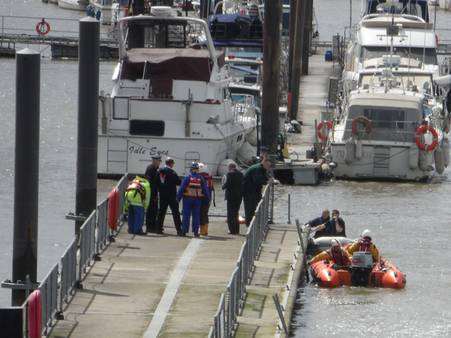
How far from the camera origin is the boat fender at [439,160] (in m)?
44.3

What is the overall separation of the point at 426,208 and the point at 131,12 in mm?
18672

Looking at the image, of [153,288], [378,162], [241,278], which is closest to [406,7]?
[378,162]

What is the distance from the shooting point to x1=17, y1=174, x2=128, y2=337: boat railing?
69.8ft

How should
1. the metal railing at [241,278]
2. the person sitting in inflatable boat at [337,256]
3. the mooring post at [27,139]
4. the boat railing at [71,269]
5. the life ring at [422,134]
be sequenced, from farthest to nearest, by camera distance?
1. the life ring at [422,134]
2. the person sitting in inflatable boat at [337,256]
3. the mooring post at [27,139]
4. the boat railing at [71,269]
5. the metal railing at [241,278]

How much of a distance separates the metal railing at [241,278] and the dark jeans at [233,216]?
17.0 inches

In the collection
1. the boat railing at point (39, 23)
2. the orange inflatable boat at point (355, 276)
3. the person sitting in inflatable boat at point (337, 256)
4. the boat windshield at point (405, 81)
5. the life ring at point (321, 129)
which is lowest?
the orange inflatable boat at point (355, 276)

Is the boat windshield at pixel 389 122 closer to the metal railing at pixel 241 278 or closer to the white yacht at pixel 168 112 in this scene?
the white yacht at pixel 168 112

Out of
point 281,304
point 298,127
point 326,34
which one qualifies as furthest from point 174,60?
point 326,34

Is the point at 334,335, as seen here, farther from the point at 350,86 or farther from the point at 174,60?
the point at 350,86

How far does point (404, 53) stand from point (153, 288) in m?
32.0

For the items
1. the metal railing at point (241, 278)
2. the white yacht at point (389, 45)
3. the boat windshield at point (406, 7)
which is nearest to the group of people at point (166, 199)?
the metal railing at point (241, 278)

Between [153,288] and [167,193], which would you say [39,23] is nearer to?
[167,193]

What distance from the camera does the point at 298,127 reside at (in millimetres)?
52906

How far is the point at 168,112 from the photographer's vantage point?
41312 millimetres
